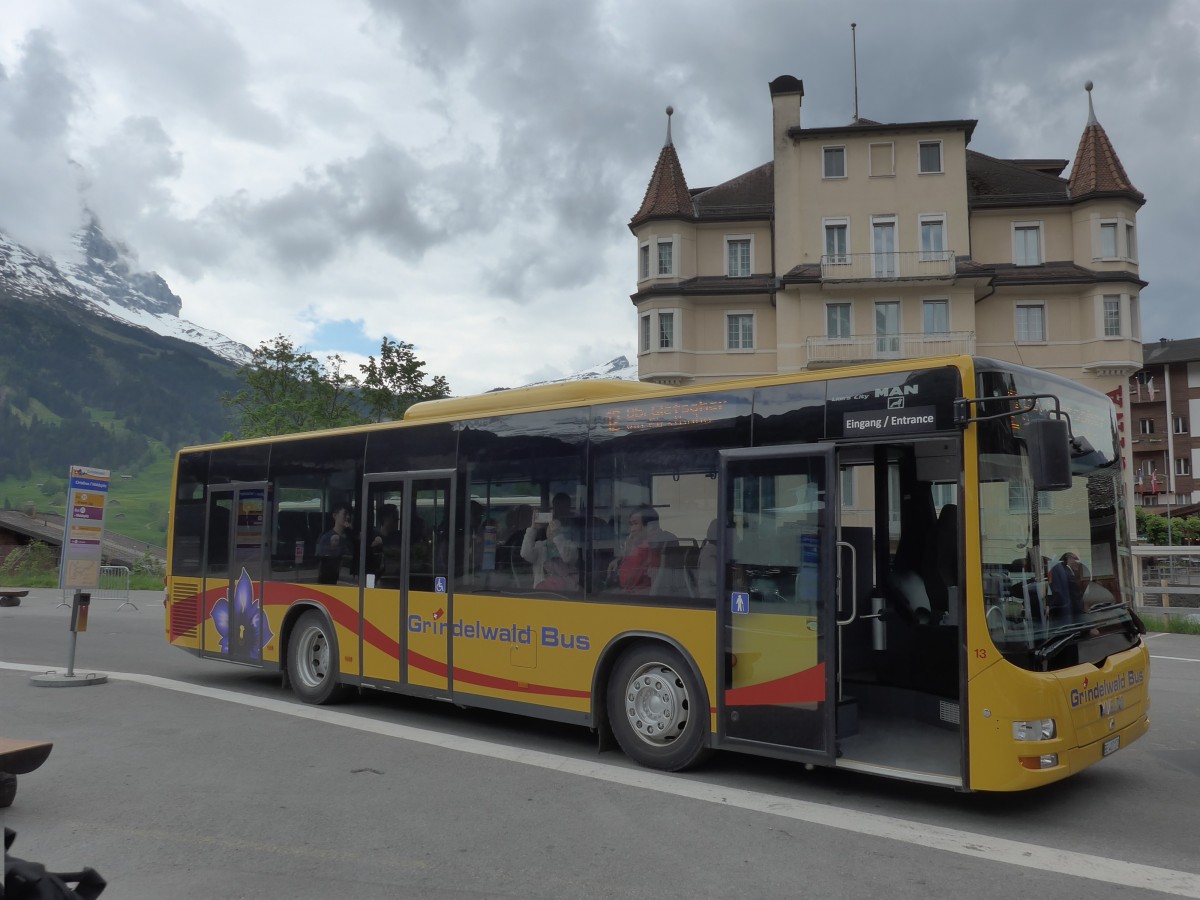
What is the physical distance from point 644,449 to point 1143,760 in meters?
4.60

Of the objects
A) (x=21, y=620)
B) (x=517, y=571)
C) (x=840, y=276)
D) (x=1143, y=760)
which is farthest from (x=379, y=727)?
(x=840, y=276)

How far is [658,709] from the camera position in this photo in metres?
7.43

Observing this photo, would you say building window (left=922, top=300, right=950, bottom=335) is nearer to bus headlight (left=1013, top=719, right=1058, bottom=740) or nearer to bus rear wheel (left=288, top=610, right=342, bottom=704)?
bus rear wheel (left=288, top=610, right=342, bottom=704)

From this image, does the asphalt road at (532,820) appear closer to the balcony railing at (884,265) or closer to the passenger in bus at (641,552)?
the passenger in bus at (641,552)

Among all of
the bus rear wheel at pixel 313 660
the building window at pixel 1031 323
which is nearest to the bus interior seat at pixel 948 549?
the bus rear wheel at pixel 313 660

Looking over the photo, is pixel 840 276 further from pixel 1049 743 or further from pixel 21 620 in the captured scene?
pixel 1049 743

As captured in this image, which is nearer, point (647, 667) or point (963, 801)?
point (963, 801)

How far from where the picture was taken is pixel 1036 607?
6086 mm

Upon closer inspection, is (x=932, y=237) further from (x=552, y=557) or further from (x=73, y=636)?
(x=73, y=636)

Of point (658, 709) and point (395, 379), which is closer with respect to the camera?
point (658, 709)

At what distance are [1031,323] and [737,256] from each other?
12.4 metres

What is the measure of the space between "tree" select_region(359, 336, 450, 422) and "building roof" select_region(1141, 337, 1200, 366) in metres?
64.6

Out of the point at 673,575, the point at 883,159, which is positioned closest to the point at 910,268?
the point at 883,159

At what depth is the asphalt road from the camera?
5.01 metres
